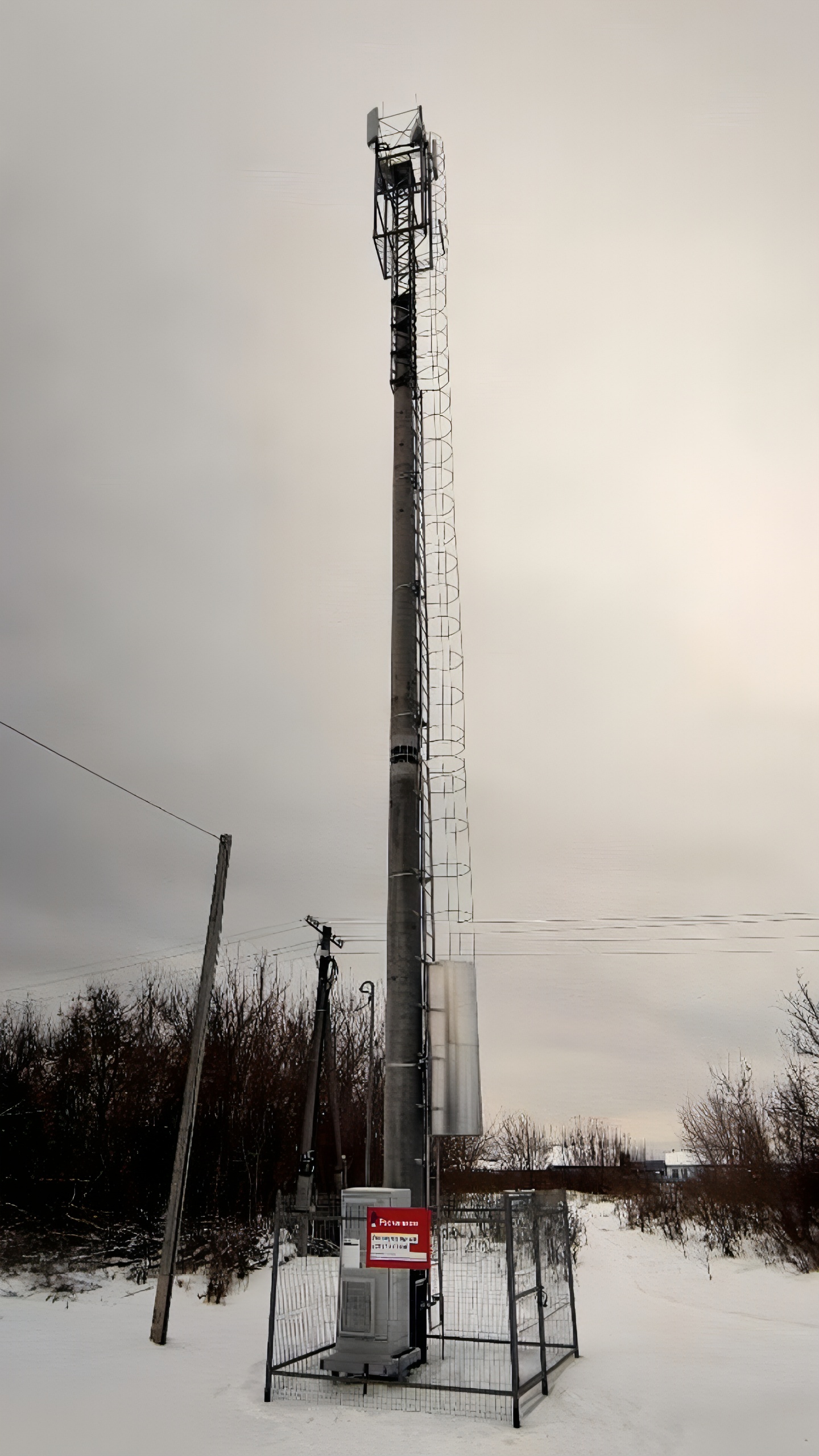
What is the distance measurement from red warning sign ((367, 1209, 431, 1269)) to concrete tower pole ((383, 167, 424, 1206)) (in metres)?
1.01

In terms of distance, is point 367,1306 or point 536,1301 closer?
point 367,1306

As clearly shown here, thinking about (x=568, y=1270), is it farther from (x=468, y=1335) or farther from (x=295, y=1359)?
(x=295, y=1359)

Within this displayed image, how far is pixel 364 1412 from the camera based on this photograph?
9523 mm

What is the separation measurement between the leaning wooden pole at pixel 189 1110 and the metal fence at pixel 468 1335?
5.76ft

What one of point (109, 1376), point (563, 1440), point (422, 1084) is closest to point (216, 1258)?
point (109, 1376)

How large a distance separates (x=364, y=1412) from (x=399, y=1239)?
1674 mm

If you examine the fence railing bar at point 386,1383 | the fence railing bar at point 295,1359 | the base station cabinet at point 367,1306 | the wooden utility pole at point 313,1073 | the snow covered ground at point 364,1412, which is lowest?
A: the snow covered ground at point 364,1412

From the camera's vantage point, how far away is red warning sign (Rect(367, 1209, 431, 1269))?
1069 centimetres

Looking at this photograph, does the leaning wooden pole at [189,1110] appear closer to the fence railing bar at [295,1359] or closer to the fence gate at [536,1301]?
the fence railing bar at [295,1359]

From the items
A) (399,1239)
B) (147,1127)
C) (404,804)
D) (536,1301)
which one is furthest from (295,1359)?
(147,1127)

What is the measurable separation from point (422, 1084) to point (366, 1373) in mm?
3336

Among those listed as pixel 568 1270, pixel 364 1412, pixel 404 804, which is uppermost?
pixel 404 804

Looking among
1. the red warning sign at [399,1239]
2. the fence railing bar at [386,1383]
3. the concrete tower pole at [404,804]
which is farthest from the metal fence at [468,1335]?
the concrete tower pole at [404,804]

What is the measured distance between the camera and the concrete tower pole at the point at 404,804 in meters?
12.2
